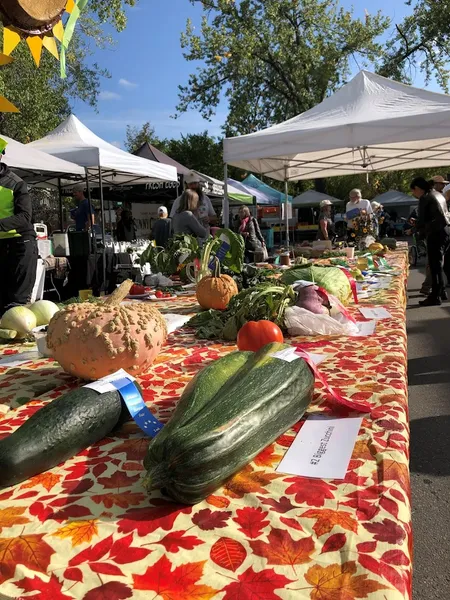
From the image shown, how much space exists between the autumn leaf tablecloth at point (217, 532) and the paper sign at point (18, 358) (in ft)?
2.67

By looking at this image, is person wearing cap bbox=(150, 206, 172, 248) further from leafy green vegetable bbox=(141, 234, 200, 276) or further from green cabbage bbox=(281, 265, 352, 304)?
green cabbage bbox=(281, 265, 352, 304)

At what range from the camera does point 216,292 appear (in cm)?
260

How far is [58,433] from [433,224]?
6690 mm

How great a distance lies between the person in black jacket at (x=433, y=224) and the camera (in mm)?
6555

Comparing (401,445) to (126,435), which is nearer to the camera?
(401,445)

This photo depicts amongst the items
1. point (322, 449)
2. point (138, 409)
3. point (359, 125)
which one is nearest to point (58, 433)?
point (138, 409)

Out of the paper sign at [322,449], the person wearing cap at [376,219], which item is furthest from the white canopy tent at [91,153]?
the paper sign at [322,449]

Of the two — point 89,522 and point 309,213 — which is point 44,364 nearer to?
point 89,522

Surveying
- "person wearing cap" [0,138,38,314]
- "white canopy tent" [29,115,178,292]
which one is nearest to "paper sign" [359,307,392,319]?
"person wearing cap" [0,138,38,314]

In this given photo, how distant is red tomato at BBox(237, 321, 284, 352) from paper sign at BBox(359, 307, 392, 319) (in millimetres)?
965

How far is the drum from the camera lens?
5.23 ft

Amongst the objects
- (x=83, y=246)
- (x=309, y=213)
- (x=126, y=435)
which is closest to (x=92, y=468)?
(x=126, y=435)

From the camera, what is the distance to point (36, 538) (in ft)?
2.48

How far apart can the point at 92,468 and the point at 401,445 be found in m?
0.68
